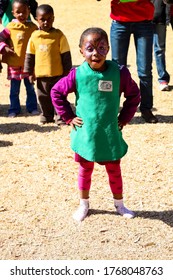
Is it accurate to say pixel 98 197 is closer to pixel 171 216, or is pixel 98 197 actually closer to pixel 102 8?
pixel 171 216

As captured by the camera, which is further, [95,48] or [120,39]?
[120,39]

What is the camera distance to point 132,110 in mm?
A: 4434

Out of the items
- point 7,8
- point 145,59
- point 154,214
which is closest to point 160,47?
point 145,59

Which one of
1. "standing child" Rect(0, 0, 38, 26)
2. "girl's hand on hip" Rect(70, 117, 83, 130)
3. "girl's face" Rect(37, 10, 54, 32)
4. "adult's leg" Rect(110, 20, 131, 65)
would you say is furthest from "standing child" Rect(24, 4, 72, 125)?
"girl's hand on hip" Rect(70, 117, 83, 130)

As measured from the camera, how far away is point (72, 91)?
4363 millimetres

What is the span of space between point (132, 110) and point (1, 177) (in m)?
1.86

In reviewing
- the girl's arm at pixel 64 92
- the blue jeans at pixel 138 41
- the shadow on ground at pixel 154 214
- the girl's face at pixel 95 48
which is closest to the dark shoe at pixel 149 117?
the blue jeans at pixel 138 41

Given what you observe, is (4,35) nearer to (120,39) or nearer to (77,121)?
(120,39)

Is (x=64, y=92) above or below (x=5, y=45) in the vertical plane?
above

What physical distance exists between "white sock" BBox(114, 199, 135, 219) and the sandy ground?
51mm

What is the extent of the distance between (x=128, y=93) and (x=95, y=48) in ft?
1.47

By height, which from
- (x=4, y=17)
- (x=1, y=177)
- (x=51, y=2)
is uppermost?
(x=4, y=17)

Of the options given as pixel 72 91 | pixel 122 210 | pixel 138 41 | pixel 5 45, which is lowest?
pixel 122 210

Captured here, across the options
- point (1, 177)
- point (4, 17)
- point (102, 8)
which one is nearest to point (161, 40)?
point (4, 17)
